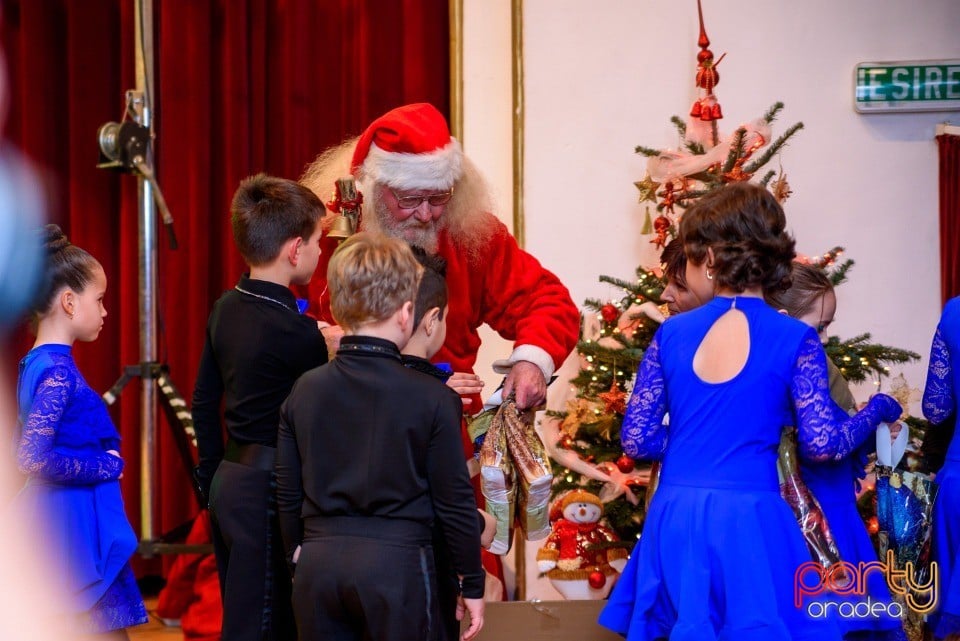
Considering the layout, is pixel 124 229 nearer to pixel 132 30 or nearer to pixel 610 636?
pixel 132 30

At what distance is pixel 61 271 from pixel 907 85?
371 centimetres

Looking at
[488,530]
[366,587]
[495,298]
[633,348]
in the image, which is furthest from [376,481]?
[633,348]

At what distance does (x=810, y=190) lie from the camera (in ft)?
15.2

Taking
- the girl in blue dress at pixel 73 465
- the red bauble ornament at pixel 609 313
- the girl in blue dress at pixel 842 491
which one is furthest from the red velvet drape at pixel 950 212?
the girl in blue dress at pixel 73 465

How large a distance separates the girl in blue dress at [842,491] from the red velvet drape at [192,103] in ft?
8.02

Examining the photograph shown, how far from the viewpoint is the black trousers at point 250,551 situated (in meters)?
2.43

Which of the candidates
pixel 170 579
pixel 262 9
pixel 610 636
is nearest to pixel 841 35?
pixel 262 9

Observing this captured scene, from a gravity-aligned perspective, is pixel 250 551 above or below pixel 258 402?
below

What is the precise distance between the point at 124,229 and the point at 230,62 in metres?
0.92

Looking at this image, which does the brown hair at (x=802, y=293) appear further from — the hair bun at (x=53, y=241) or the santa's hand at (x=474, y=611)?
the hair bun at (x=53, y=241)

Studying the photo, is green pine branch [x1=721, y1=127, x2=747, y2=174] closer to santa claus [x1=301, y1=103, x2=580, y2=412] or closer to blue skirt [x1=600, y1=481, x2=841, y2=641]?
santa claus [x1=301, y1=103, x2=580, y2=412]

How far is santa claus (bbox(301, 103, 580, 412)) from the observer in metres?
2.97

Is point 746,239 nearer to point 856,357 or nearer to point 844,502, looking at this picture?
point 844,502

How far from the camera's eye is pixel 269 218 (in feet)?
8.34
